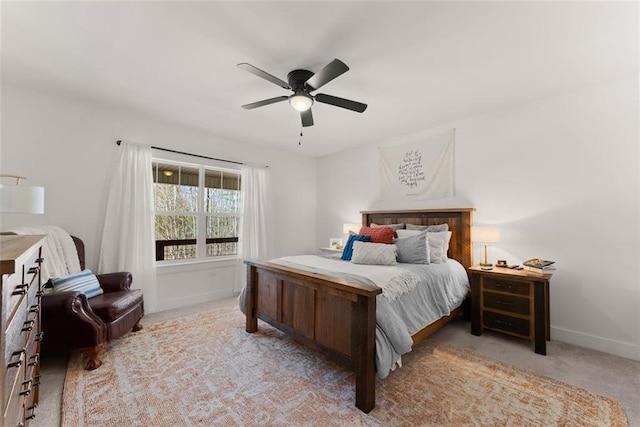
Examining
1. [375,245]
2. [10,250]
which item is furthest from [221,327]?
[10,250]

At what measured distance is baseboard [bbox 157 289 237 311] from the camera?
363cm

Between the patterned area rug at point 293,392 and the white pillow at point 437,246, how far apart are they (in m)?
0.94

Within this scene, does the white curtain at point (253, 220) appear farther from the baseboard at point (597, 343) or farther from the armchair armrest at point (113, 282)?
the baseboard at point (597, 343)

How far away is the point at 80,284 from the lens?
2.45 m

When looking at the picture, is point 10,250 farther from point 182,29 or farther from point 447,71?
point 447,71

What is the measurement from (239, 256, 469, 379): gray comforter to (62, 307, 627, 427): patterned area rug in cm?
31

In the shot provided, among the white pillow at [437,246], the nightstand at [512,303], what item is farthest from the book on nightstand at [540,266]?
the white pillow at [437,246]

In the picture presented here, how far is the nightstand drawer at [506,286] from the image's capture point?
260 cm

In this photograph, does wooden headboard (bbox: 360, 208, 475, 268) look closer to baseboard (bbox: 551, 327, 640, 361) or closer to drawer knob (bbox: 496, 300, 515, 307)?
drawer knob (bbox: 496, 300, 515, 307)

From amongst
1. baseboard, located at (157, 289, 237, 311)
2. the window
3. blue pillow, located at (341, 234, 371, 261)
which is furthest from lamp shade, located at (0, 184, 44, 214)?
blue pillow, located at (341, 234, 371, 261)

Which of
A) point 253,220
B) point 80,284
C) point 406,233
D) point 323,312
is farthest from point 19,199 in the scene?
point 406,233

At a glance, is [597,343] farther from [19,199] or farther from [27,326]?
[19,199]

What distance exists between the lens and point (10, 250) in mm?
963

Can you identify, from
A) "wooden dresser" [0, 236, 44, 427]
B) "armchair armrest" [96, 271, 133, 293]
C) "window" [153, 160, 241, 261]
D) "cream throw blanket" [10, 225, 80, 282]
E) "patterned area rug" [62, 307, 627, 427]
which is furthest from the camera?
"window" [153, 160, 241, 261]
